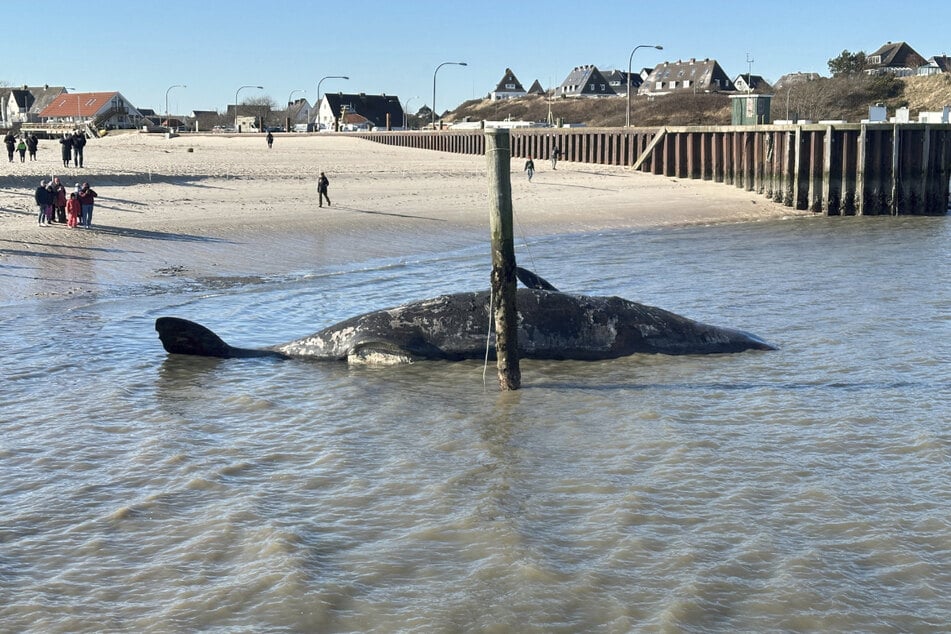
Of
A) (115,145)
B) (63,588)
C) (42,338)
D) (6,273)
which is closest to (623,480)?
(63,588)

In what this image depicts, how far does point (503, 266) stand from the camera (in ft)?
36.9

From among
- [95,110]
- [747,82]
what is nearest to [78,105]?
[95,110]

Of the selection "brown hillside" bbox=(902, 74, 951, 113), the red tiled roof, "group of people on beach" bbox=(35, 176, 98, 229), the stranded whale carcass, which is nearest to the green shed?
"group of people on beach" bbox=(35, 176, 98, 229)

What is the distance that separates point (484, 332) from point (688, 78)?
143 meters

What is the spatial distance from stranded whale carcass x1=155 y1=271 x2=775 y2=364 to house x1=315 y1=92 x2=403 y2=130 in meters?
134

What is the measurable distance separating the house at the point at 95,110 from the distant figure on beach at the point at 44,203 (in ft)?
338

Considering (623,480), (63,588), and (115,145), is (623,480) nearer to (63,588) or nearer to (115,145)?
(63,588)

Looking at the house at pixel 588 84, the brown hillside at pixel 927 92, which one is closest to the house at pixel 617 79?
the house at pixel 588 84

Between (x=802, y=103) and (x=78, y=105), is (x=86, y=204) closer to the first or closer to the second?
(x=802, y=103)

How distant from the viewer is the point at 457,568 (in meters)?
6.84

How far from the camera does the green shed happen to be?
4838 cm

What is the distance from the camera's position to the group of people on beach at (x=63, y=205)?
24.1m

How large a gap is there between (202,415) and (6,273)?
415 inches

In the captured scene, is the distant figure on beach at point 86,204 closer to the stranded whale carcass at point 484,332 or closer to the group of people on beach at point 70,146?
the stranded whale carcass at point 484,332
